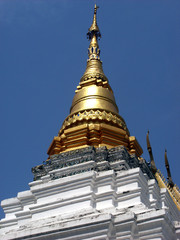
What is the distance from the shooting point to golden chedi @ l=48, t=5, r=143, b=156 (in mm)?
17516

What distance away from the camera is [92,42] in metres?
24.2

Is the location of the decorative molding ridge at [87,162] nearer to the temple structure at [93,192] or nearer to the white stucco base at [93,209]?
the temple structure at [93,192]

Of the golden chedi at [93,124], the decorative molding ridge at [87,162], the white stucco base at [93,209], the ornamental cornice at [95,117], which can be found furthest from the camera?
the ornamental cornice at [95,117]

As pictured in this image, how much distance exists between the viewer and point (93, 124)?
58.2 feet

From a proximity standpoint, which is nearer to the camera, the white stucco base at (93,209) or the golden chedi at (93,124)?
the white stucco base at (93,209)

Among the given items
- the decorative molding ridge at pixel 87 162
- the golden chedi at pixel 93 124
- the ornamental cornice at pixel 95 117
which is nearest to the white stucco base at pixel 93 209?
the decorative molding ridge at pixel 87 162

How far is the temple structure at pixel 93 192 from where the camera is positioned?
1212 cm

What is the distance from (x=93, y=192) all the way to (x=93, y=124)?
4.05 metres

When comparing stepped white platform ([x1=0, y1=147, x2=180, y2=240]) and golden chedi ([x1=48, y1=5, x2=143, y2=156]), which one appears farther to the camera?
golden chedi ([x1=48, y1=5, x2=143, y2=156])

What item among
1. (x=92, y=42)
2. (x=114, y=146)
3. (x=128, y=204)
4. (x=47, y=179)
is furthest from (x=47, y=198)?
(x=92, y=42)

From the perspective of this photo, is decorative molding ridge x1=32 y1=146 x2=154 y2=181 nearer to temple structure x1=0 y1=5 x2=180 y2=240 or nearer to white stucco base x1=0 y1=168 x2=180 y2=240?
temple structure x1=0 y1=5 x2=180 y2=240

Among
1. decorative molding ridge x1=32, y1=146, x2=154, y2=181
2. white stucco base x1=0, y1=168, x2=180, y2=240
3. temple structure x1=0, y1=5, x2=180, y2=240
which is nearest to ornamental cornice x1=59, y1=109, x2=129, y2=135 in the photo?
temple structure x1=0, y1=5, x2=180, y2=240

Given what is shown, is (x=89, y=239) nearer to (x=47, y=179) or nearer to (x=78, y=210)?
(x=78, y=210)

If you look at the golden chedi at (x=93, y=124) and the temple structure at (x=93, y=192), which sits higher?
the golden chedi at (x=93, y=124)
